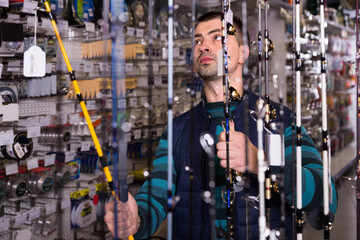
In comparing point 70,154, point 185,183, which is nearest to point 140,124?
point 70,154

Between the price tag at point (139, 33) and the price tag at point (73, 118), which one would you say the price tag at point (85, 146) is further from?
the price tag at point (139, 33)

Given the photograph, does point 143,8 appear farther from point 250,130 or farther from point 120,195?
point 120,195

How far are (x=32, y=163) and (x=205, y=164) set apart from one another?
135cm

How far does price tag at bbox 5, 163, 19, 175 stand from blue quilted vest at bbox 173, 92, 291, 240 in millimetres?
1170

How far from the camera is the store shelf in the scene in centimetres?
485

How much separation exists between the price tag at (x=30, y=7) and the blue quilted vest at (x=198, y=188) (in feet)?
3.92

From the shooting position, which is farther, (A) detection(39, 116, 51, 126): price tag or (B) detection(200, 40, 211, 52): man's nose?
(A) detection(39, 116, 51, 126): price tag

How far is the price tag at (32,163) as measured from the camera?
2.37 meters

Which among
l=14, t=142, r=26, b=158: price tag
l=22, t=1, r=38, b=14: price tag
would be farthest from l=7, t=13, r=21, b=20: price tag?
l=14, t=142, r=26, b=158: price tag

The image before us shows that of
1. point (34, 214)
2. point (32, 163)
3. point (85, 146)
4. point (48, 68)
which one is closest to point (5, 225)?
point (34, 214)

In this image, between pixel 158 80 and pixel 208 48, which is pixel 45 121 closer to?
pixel 158 80

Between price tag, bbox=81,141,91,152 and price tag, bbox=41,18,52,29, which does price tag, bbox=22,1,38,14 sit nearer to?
price tag, bbox=41,18,52,29

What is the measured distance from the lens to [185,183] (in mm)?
1484

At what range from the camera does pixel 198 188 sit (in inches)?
57.4
